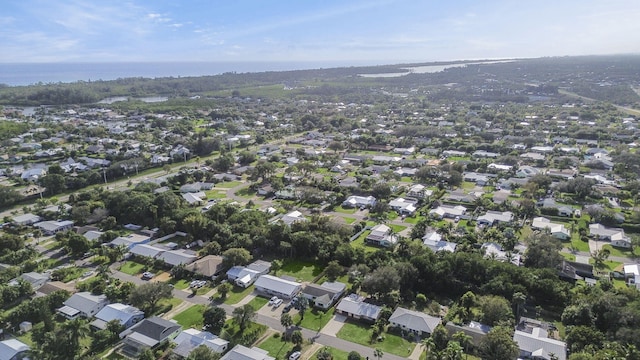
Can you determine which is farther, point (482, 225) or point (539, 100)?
point (539, 100)

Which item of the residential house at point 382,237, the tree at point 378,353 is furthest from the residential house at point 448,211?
the tree at point 378,353

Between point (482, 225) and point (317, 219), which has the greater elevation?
point (317, 219)

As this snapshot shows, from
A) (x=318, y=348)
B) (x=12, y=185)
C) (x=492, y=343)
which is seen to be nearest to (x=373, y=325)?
(x=318, y=348)

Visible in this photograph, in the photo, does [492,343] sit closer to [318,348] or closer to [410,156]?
[318,348]

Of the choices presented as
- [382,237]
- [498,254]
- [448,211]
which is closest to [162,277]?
[382,237]

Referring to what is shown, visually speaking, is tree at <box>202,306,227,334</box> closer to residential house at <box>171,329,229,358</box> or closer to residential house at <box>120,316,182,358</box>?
residential house at <box>171,329,229,358</box>

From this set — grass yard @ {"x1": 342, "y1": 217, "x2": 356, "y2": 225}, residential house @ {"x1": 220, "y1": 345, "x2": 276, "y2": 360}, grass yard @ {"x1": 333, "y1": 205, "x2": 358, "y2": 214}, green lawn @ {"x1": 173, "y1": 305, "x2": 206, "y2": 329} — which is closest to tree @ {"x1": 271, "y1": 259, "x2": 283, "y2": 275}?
green lawn @ {"x1": 173, "y1": 305, "x2": 206, "y2": 329}

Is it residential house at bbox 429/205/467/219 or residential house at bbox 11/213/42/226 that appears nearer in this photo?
residential house at bbox 11/213/42/226
